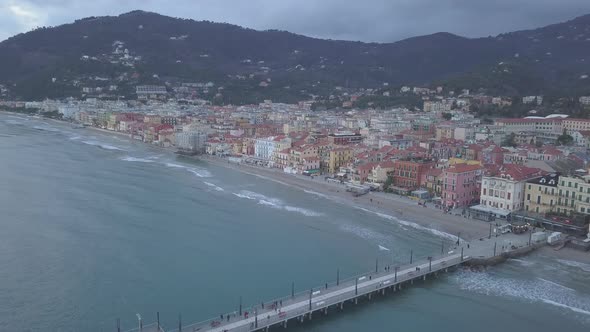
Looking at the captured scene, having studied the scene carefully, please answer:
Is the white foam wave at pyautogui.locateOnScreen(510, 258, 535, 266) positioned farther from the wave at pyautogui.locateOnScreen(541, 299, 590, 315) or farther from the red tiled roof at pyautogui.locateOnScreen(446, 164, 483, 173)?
the red tiled roof at pyautogui.locateOnScreen(446, 164, 483, 173)

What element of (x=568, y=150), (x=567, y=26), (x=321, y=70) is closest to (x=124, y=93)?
(x=321, y=70)

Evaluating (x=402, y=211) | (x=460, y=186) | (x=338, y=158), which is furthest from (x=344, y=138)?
(x=460, y=186)

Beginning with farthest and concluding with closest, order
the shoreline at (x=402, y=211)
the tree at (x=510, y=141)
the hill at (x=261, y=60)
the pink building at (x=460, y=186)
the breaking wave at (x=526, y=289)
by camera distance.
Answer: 1. the hill at (x=261, y=60)
2. the tree at (x=510, y=141)
3. the pink building at (x=460, y=186)
4. the shoreline at (x=402, y=211)
5. the breaking wave at (x=526, y=289)

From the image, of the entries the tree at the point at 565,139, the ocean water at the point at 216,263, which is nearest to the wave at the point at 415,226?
the ocean water at the point at 216,263

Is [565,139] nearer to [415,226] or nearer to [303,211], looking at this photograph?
[415,226]

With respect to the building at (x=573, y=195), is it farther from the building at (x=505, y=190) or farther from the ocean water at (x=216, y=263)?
the ocean water at (x=216, y=263)

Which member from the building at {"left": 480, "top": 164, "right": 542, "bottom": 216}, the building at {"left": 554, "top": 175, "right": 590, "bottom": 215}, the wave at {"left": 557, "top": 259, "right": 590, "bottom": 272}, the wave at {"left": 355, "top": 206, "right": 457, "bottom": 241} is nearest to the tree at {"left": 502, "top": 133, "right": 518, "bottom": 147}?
the building at {"left": 480, "top": 164, "right": 542, "bottom": 216}

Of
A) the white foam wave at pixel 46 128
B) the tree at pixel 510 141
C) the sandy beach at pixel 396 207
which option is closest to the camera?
the sandy beach at pixel 396 207
